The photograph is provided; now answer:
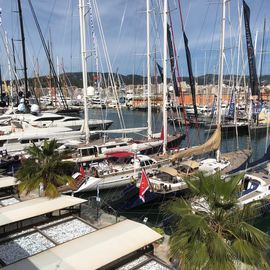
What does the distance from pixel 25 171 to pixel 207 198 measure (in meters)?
11.0

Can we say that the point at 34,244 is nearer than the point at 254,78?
Yes

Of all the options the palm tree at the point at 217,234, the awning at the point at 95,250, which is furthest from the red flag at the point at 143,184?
the palm tree at the point at 217,234

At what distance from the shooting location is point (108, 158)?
94.5 feet

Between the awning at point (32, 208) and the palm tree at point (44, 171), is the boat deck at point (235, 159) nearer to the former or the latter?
the palm tree at point (44, 171)

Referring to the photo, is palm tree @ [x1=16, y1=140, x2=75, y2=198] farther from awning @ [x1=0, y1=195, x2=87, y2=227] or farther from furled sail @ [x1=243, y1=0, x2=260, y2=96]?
furled sail @ [x1=243, y1=0, x2=260, y2=96]

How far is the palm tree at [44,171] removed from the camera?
16891 mm

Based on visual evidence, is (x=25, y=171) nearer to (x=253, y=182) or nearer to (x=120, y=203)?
(x=120, y=203)

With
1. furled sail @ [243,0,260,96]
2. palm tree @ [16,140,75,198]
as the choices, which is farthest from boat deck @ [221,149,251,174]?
palm tree @ [16,140,75,198]

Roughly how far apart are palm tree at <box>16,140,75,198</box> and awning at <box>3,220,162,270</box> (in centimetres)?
507

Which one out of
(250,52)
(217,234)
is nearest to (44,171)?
(217,234)

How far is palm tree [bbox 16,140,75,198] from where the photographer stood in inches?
665

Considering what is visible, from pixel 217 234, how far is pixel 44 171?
10828 mm

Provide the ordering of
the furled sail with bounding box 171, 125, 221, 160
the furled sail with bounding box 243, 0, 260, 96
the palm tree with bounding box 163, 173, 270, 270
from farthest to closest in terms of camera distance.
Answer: the furled sail with bounding box 243, 0, 260, 96, the furled sail with bounding box 171, 125, 221, 160, the palm tree with bounding box 163, 173, 270, 270

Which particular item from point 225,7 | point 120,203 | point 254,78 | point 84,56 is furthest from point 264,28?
point 120,203
